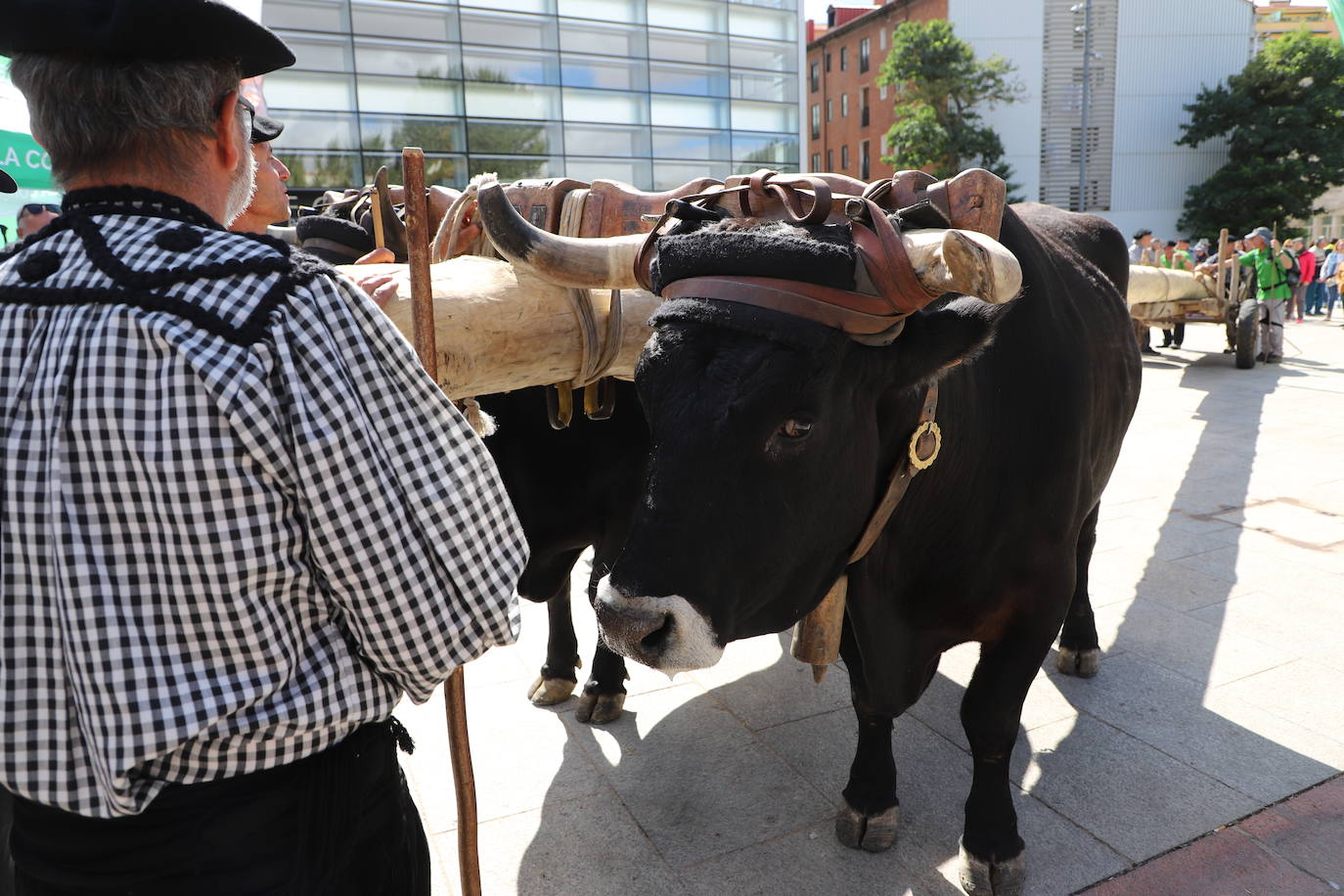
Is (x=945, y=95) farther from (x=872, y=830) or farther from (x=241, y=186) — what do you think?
(x=241, y=186)

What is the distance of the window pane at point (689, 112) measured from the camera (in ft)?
79.9

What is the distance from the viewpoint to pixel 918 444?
2111mm

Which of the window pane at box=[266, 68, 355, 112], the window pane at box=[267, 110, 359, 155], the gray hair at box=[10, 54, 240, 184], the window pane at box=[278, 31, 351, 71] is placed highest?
the window pane at box=[278, 31, 351, 71]

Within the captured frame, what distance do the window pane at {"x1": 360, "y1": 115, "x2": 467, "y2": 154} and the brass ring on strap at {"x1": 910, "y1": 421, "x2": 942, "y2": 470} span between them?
21.2 meters

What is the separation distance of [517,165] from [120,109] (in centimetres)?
2323

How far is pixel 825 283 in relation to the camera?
1.90 meters

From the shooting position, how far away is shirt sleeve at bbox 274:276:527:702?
3.62 ft

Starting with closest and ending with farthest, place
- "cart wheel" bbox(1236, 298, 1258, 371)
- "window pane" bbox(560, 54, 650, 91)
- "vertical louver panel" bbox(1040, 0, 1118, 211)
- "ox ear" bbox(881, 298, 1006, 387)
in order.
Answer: "ox ear" bbox(881, 298, 1006, 387)
"cart wheel" bbox(1236, 298, 1258, 371)
"window pane" bbox(560, 54, 650, 91)
"vertical louver panel" bbox(1040, 0, 1118, 211)

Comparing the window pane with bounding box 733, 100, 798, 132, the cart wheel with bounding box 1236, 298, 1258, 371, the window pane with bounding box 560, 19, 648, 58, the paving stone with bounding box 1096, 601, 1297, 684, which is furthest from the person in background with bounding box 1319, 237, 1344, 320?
the paving stone with bounding box 1096, 601, 1297, 684

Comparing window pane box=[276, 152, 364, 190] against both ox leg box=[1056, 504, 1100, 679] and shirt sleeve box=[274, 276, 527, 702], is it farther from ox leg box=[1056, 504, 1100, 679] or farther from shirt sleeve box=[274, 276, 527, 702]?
shirt sleeve box=[274, 276, 527, 702]

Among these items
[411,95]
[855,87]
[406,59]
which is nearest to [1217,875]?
[411,95]

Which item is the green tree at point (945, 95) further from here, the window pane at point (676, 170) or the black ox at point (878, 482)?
the black ox at point (878, 482)

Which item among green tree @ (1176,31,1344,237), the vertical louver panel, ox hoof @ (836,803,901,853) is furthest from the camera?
the vertical louver panel

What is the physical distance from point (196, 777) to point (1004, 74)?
45.3 meters
